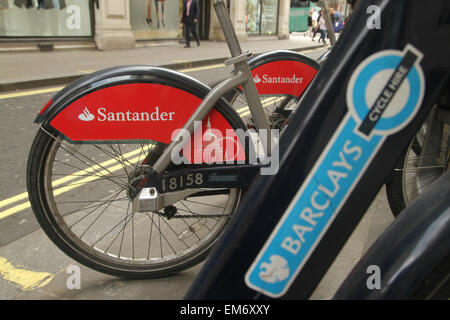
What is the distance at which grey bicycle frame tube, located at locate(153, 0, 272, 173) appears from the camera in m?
1.92

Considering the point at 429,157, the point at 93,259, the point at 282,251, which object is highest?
the point at 282,251

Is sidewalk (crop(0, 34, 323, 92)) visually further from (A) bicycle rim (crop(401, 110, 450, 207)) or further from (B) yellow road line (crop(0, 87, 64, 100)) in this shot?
(A) bicycle rim (crop(401, 110, 450, 207))

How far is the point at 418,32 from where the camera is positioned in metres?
0.89

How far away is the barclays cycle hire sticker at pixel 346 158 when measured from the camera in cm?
92

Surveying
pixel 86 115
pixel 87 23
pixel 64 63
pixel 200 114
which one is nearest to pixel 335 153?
pixel 200 114

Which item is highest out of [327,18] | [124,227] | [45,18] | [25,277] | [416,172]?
[327,18]

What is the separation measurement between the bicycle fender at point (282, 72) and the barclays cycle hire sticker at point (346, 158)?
231 centimetres

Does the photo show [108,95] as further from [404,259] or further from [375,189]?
[404,259]

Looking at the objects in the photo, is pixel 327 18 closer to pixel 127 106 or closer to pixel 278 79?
pixel 278 79

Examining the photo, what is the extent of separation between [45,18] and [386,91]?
13.3 m

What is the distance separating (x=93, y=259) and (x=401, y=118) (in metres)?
1.75

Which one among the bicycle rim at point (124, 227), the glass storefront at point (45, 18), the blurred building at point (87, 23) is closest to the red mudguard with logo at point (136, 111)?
the bicycle rim at point (124, 227)

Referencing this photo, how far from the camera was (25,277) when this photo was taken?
225 cm
